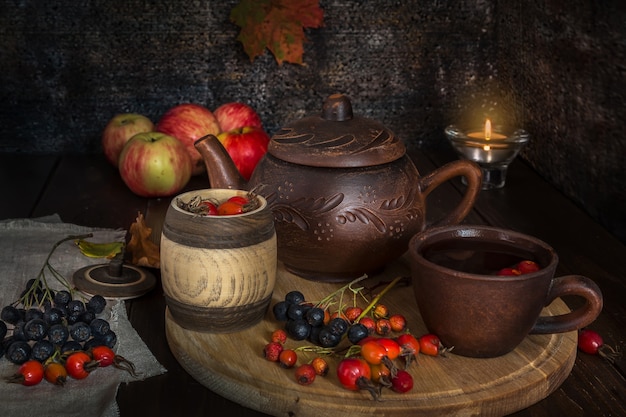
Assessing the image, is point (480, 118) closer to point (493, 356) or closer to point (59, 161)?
point (59, 161)

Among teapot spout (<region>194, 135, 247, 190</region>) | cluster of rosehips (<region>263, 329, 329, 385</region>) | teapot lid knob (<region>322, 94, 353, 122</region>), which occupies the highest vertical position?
teapot lid knob (<region>322, 94, 353, 122</region>)

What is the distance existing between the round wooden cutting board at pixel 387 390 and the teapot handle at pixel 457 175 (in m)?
0.19

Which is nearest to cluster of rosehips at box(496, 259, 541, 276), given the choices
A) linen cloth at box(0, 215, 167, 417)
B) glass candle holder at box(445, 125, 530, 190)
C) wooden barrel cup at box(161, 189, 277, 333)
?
wooden barrel cup at box(161, 189, 277, 333)

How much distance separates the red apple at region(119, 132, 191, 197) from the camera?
1455 mm

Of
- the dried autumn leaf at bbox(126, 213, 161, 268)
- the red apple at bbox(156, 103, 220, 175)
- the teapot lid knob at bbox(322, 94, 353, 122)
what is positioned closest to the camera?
the teapot lid knob at bbox(322, 94, 353, 122)

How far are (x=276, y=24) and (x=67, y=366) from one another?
1.00 m

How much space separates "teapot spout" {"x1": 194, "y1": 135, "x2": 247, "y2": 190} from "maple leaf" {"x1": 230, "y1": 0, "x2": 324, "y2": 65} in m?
0.64

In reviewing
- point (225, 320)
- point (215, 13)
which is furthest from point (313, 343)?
point (215, 13)

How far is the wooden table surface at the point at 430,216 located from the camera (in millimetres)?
822

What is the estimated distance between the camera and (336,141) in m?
0.98

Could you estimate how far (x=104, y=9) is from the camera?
1.68 metres

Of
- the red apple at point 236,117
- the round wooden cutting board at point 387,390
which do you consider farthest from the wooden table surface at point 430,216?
the red apple at point 236,117

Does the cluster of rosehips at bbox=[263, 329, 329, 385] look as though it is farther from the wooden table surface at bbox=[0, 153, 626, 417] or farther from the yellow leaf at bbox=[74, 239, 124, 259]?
the yellow leaf at bbox=[74, 239, 124, 259]

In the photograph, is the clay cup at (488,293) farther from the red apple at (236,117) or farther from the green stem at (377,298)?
the red apple at (236,117)
